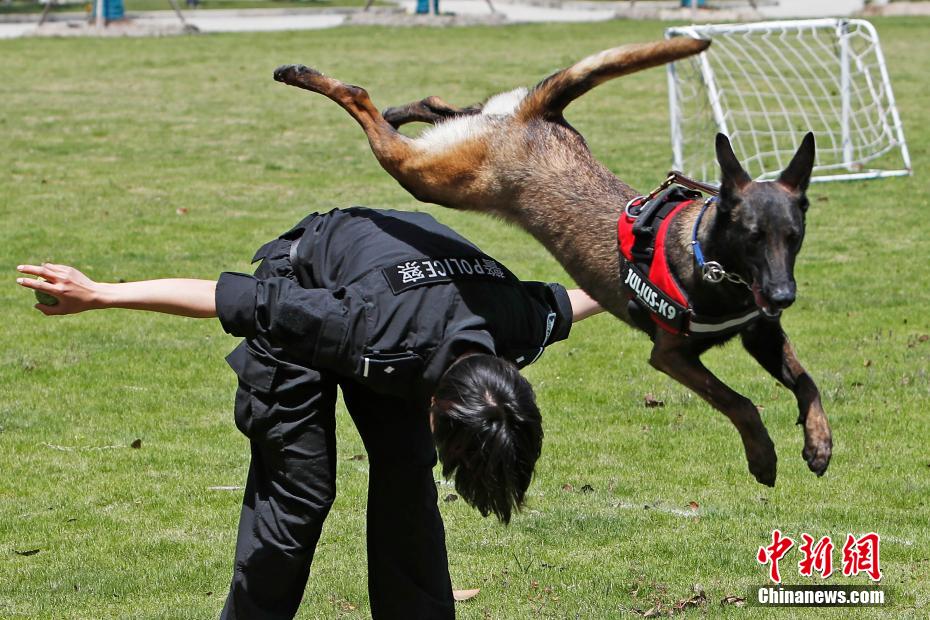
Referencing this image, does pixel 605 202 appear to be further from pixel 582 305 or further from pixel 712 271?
pixel 712 271

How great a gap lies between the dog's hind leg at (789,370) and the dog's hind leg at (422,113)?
1.70 meters

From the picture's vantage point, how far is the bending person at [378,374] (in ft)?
12.6

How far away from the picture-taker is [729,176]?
4.17 metres

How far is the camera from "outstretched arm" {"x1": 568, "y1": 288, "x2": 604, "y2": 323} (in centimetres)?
473

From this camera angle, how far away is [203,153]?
677 inches

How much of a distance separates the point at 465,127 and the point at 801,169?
1628 mm

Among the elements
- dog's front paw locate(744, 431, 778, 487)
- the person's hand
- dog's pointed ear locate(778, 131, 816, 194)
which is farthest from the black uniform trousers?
dog's pointed ear locate(778, 131, 816, 194)

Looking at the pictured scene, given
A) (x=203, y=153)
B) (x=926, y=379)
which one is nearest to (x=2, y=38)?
(x=203, y=153)

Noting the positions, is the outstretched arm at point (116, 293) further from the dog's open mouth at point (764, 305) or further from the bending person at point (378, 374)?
the dog's open mouth at point (764, 305)

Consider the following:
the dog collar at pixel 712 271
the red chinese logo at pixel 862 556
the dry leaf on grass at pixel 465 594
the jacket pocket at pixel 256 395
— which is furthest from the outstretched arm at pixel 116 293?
the red chinese logo at pixel 862 556

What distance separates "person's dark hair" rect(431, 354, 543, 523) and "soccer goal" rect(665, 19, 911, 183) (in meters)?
9.18

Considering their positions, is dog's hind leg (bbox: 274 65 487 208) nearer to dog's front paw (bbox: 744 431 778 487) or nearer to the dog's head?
the dog's head

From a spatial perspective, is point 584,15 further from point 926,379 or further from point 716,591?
point 716,591

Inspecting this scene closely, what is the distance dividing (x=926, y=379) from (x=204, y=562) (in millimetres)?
4869
